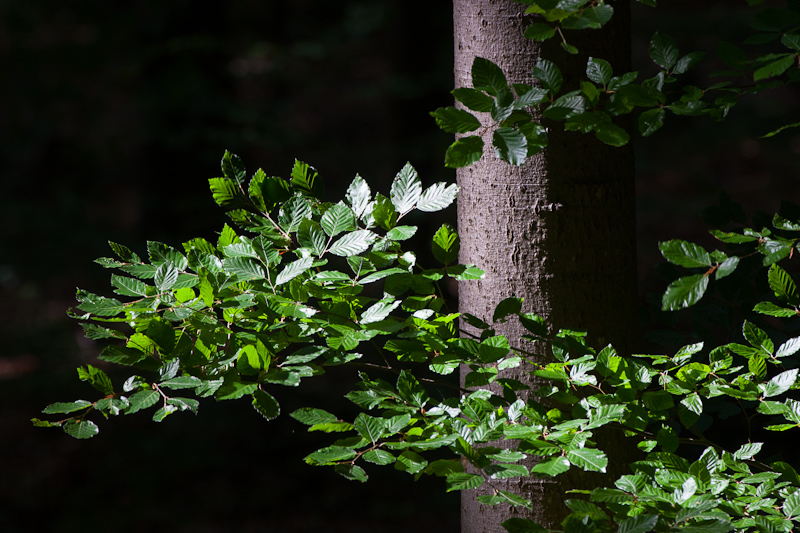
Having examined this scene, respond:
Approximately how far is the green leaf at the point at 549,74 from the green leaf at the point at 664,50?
159 mm

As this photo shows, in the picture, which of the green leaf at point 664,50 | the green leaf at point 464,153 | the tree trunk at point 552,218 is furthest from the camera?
the tree trunk at point 552,218

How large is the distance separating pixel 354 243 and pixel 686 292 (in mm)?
434

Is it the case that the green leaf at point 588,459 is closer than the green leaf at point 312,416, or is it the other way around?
the green leaf at point 588,459

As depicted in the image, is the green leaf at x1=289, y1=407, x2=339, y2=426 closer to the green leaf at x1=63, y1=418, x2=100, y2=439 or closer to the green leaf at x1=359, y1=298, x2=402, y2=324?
the green leaf at x1=359, y1=298, x2=402, y2=324

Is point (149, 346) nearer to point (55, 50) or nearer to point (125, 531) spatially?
point (125, 531)

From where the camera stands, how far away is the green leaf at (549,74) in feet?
2.93

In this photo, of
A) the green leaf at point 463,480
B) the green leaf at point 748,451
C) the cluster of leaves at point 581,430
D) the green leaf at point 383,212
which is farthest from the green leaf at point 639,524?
the green leaf at point 383,212

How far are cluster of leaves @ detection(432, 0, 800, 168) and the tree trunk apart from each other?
0.10 metres

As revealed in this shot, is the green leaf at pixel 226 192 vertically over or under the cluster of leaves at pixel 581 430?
over

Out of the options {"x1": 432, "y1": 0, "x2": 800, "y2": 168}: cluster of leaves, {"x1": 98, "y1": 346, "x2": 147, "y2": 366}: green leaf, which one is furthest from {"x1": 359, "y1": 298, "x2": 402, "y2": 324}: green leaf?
{"x1": 98, "y1": 346, "x2": 147, "y2": 366}: green leaf

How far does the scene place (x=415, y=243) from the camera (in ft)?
17.2

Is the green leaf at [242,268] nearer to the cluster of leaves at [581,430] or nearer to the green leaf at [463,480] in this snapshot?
the cluster of leaves at [581,430]

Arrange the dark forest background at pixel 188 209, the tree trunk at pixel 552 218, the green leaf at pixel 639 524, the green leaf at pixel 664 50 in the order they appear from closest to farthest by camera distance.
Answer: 1. the green leaf at pixel 639 524
2. the green leaf at pixel 664 50
3. the tree trunk at pixel 552 218
4. the dark forest background at pixel 188 209

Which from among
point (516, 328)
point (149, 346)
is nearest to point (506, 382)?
point (516, 328)
